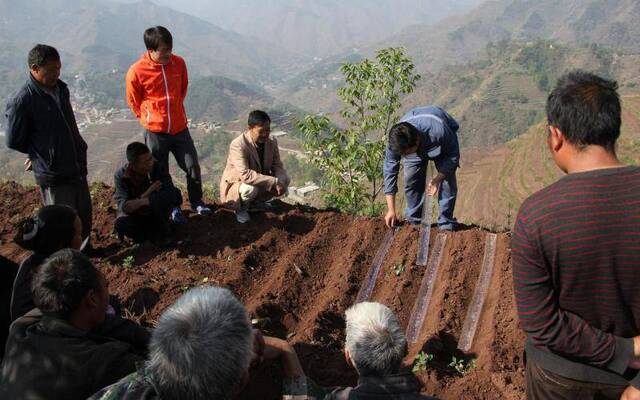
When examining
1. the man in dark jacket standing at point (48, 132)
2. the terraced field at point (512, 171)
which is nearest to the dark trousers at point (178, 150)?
the man in dark jacket standing at point (48, 132)

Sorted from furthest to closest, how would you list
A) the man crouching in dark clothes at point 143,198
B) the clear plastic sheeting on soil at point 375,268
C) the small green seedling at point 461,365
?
the man crouching in dark clothes at point 143,198 < the clear plastic sheeting on soil at point 375,268 < the small green seedling at point 461,365

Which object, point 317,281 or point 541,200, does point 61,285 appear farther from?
point 317,281

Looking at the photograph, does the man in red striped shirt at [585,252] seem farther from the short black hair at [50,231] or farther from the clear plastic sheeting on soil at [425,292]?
the short black hair at [50,231]

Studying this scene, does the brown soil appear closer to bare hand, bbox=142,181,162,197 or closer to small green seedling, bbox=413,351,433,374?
small green seedling, bbox=413,351,433,374

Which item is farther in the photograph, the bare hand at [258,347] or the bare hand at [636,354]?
the bare hand at [258,347]

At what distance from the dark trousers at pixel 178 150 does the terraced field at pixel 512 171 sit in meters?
28.8

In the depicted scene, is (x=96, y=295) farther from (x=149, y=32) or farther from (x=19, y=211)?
(x=19, y=211)

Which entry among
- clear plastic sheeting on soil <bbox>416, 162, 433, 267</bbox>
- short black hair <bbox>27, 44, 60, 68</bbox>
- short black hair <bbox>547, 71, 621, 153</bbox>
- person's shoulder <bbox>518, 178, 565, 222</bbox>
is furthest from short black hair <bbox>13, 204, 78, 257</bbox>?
clear plastic sheeting on soil <bbox>416, 162, 433, 267</bbox>

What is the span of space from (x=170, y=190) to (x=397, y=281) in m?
2.66

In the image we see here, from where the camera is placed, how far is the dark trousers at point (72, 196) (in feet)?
15.2

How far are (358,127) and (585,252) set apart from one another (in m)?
6.21

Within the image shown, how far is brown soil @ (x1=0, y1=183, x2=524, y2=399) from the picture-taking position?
3426 mm

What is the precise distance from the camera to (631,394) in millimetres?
1770

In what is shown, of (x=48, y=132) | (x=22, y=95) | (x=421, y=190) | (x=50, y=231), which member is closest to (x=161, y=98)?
(x=48, y=132)
